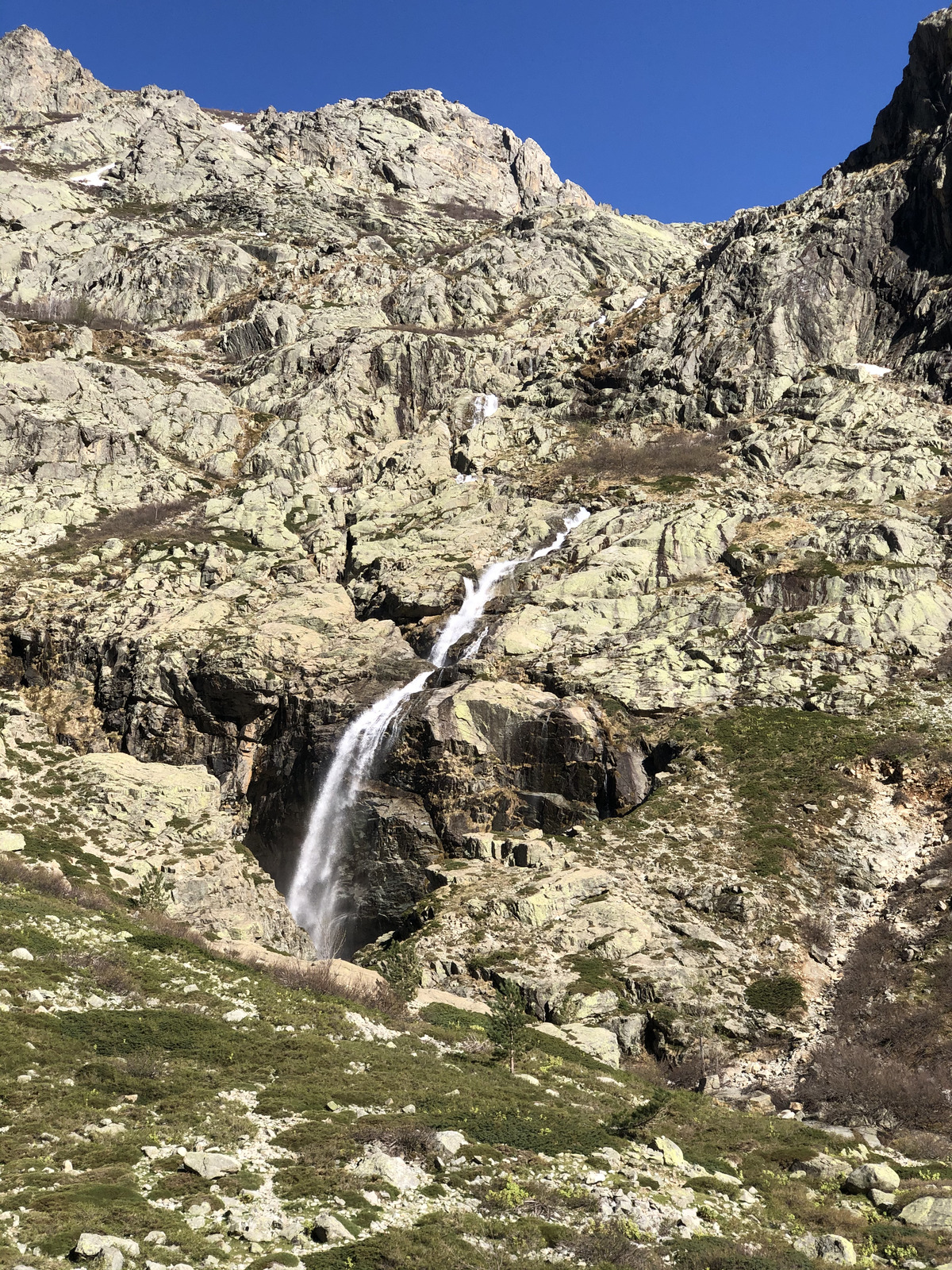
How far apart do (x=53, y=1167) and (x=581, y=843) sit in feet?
106

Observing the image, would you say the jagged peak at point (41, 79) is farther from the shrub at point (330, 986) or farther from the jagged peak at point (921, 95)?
the shrub at point (330, 986)

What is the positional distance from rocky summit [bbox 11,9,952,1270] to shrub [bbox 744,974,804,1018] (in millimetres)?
141

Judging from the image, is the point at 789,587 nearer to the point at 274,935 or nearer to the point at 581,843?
the point at 581,843

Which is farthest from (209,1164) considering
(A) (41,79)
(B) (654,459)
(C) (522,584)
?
(A) (41,79)

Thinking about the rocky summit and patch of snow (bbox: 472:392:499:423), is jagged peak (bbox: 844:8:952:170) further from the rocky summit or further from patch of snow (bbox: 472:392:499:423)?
patch of snow (bbox: 472:392:499:423)

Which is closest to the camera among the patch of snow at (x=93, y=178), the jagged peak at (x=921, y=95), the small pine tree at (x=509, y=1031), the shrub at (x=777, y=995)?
the small pine tree at (x=509, y=1031)

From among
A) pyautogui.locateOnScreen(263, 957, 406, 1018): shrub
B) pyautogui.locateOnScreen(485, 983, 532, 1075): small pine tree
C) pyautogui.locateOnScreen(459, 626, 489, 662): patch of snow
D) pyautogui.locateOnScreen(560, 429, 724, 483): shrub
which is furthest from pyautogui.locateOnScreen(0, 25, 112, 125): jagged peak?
pyautogui.locateOnScreen(485, 983, 532, 1075): small pine tree

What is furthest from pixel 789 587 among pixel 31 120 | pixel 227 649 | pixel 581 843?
pixel 31 120

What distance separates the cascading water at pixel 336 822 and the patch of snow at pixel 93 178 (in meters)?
140

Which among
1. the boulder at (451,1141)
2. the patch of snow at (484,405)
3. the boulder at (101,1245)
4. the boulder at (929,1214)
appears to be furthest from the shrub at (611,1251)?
the patch of snow at (484,405)

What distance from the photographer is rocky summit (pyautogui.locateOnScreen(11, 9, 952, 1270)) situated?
17109mm

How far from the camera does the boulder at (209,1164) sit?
14.5 m

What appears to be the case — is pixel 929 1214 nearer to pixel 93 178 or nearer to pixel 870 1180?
pixel 870 1180

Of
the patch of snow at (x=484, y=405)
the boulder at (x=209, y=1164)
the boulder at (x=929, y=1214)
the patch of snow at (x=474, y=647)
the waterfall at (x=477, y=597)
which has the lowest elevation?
the boulder at (x=209, y=1164)
